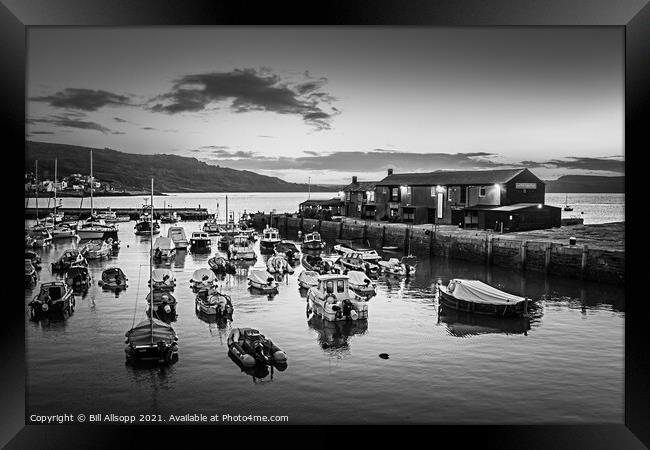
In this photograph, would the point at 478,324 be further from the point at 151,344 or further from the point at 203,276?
the point at 203,276

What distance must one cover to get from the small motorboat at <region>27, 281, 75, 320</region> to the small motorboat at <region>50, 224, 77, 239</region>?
26.4 feet

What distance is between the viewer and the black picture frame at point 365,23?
630 centimetres

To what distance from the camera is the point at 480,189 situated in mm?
25375

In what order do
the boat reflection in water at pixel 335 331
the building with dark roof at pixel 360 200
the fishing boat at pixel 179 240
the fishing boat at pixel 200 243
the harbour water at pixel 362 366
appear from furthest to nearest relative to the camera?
the building with dark roof at pixel 360 200 < the fishing boat at pixel 200 243 < the fishing boat at pixel 179 240 < the boat reflection in water at pixel 335 331 < the harbour water at pixel 362 366

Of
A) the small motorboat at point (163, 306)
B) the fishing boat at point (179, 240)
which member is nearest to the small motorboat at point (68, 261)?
the small motorboat at point (163, 306)

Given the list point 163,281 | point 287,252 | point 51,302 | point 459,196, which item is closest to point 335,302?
point 163,281

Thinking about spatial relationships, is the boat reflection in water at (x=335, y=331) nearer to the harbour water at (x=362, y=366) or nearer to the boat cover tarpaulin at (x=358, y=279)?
the harbour water at (x=362, y=366)

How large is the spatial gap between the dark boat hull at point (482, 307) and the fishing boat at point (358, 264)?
5.74 m

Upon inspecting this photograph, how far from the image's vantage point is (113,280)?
54.9 feet
